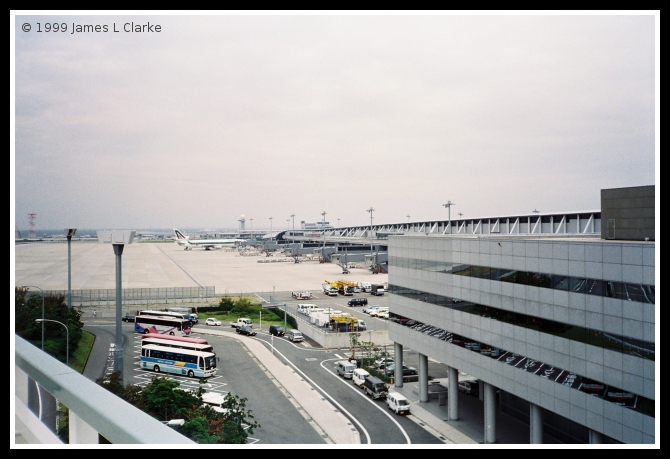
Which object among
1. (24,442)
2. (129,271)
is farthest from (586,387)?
(129,271)

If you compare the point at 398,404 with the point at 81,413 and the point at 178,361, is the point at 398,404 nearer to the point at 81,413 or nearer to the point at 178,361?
the point at 178,361

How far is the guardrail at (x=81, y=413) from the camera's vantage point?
0.53 meters

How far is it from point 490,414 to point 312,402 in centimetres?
200

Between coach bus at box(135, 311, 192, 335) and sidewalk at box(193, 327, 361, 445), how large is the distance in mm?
1871

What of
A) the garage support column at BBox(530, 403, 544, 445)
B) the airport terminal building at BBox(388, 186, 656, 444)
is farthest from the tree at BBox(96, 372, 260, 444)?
the garage support column at BBox(530, 403, 544, 445)

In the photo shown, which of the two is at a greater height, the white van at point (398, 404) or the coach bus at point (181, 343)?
the coach bus at point (181, 343)

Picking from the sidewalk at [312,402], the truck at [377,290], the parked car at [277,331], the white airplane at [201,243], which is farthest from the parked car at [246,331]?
the white airplane at [201,243]

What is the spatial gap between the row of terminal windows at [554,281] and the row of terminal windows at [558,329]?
0.28 metres

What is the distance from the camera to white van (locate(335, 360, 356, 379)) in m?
7.09

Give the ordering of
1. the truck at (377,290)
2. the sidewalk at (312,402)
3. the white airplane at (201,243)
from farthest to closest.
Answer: the white airplane at (201,243) → the truck at (377,290) → the sidewalk at (312,402)

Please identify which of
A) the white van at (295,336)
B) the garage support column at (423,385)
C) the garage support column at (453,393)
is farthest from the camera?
the white van at (295,336)

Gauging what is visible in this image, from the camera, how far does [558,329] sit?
158 inches

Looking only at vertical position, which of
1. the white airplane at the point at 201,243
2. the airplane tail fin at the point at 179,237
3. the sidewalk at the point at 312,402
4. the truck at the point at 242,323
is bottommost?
the sidewalk at the point at 312,402

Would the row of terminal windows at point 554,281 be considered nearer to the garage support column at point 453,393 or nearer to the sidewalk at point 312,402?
the garage support column at point 453,393
